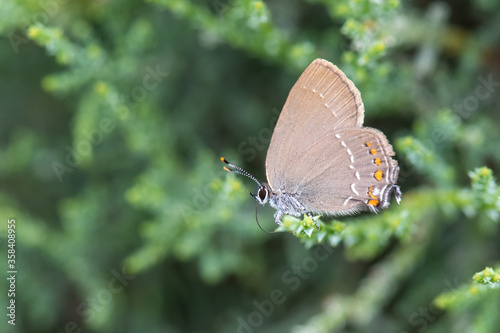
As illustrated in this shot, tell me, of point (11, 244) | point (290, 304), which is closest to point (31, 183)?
point (11, 244)

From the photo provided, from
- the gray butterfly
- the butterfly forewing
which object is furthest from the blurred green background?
the butterfly forewing

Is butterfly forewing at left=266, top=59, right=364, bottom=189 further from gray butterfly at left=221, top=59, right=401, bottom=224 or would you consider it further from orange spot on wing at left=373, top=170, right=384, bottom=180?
orange spot on wing at left=373, top=170, right=384, bottom=180

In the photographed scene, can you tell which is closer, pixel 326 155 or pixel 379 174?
pixel 379 174

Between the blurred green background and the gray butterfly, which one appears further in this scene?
the blurred green background

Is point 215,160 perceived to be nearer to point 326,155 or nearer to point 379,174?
point 326,155

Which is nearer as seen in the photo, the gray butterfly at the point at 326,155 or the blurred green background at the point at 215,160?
the gray butterfly at the point at 326,155

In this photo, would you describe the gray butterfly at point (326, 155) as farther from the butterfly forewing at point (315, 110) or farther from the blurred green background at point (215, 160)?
the blurred green background at point (215, 160)

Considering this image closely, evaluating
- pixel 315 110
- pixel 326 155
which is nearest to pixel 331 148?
pixel 326 155

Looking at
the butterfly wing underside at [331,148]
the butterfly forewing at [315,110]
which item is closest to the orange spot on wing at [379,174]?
the butterfly wing underside at [331,148]
